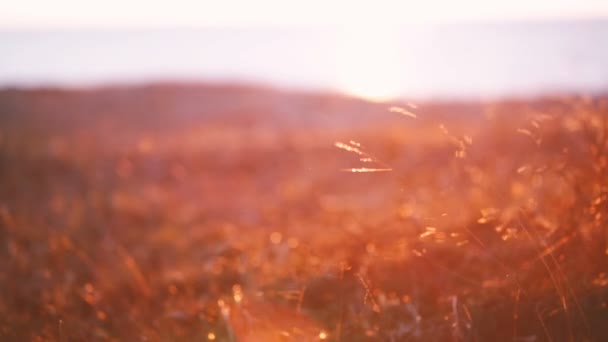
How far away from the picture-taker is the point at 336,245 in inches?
116

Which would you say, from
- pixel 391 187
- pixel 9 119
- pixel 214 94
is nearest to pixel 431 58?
pixel 214 94

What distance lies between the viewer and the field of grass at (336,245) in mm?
1958

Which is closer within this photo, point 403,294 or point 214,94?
point 403,294

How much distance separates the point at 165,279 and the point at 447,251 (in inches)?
44.5

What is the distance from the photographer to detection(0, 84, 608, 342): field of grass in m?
1.96

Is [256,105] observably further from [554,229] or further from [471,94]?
[554,229]

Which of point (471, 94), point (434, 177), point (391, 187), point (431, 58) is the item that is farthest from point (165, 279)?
point (471, 94)

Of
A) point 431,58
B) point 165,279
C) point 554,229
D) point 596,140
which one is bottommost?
point 431,58

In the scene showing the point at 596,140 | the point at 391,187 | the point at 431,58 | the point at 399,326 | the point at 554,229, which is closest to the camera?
the point at 399,326

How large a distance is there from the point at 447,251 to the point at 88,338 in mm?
1124

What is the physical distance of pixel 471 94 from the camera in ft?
46.3

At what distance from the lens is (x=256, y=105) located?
13156 mm

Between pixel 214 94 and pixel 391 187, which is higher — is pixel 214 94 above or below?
below

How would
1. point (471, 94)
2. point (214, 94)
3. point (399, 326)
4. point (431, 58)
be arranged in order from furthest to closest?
point (214, 94) → point (471, 94) → point (431, 58) → point (399, 326)
